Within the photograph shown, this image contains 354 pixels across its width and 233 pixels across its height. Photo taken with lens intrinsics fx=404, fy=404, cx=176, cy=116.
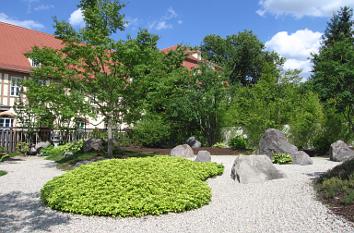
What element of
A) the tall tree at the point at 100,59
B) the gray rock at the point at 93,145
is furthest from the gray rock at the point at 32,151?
the tall tree at the point at 100,59

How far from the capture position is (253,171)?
407 inches

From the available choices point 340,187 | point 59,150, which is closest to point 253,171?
point 340,187

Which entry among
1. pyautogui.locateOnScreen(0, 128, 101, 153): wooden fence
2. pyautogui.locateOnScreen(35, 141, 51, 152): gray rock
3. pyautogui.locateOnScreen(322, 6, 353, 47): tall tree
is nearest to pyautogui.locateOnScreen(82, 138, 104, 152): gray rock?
pyautogui.locateOnScreen(35, 141, 51, 152): gray rock

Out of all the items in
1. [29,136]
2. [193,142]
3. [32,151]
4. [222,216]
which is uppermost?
[29,136]

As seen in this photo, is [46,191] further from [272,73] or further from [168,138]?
[272,73]

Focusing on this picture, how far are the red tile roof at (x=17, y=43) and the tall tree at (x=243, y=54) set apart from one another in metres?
22.2

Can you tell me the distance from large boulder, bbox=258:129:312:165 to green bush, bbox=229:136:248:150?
18.2ft

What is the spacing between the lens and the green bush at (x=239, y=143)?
70.8 ft

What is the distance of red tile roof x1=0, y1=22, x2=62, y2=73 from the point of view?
84.0ft

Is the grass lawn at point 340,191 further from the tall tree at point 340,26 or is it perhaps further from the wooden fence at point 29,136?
the tall tree at point 340,26

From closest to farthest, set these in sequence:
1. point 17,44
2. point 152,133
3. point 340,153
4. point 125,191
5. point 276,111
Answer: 1. point 125,191
2. point 340,153
3. point 276,111
4. point 152,133
5. point 17,44

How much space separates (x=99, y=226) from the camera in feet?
20.7

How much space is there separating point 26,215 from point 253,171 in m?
5.67

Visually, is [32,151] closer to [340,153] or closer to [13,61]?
[13,61]
